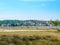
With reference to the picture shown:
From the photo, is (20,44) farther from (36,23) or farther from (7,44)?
(36,23)

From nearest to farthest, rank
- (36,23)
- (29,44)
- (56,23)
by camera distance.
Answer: (29,44) → (56,23) → (36,23)

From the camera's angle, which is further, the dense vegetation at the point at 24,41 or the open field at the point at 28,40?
the open field at the point at 28,40

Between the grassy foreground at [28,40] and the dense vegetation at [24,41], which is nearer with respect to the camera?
the dense vegetation at [24,41]

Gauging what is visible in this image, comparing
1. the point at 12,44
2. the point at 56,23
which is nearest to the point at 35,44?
the point at 12,44

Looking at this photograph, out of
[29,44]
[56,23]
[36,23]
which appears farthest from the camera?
[36,23]

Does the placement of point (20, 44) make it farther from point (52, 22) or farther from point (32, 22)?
point (32, 22)

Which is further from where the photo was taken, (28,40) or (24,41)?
(28,40)

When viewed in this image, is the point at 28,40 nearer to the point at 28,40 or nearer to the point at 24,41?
the point at 28,40

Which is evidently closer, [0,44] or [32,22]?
[0,44]

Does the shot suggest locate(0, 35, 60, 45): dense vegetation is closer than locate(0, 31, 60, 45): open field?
Yes

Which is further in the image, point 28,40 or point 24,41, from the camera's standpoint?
point 28,40

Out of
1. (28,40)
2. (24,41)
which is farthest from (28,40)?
(24,41)
